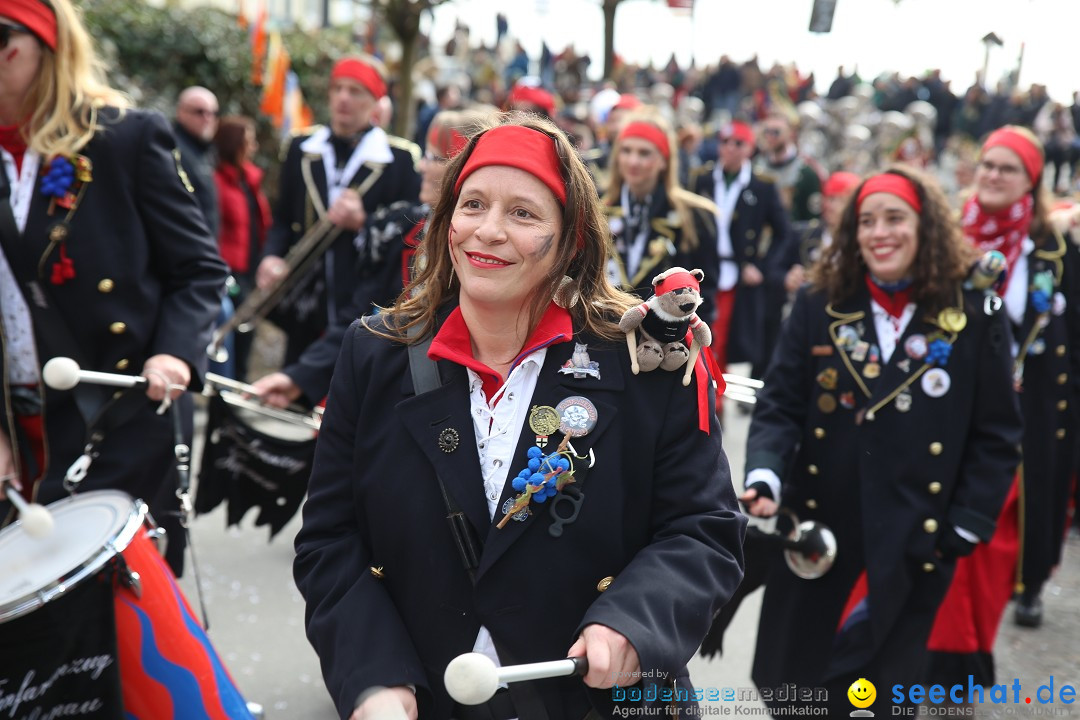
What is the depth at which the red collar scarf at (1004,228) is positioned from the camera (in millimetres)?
5230

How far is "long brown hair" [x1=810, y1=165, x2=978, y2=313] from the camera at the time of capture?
12.7 ft

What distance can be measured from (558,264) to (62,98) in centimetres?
191

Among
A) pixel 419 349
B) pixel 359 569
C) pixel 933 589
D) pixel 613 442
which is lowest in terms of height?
pixel 933 589

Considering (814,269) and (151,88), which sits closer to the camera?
(814,269)

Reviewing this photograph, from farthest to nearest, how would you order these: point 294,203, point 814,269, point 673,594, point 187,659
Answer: point 294,203, point 814,269, point 187,659, point 673,594

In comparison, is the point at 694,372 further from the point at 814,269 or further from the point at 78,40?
the point at 78,40

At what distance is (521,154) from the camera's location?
7.72ft

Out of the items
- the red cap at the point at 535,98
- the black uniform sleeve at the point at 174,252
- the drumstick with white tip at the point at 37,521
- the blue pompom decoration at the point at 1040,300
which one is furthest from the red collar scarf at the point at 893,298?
the red cap at the point at 535,98

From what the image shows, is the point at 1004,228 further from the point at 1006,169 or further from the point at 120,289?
the point at 120,289

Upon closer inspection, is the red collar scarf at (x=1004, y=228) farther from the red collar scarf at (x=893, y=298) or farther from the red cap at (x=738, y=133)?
the red cap at (x=738, y=133)

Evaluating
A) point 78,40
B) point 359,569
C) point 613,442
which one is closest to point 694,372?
point 613,442

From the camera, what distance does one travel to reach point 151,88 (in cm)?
1251

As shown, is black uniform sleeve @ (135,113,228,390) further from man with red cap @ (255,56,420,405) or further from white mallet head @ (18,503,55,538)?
man with red cap @ (255,56,420,405)

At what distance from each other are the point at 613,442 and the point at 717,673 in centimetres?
285
